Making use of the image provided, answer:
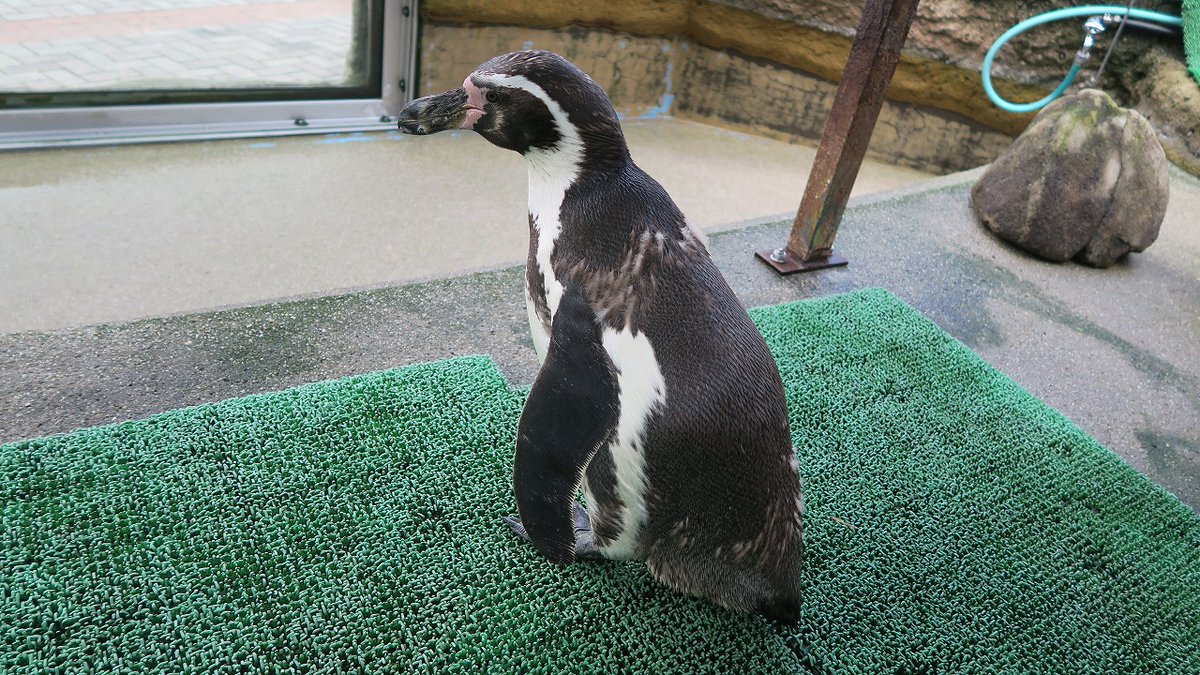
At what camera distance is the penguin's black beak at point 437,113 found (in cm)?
112

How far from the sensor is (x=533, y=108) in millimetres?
1089

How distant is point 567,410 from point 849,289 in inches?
61.3

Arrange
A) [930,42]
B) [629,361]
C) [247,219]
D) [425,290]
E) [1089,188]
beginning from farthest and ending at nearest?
1. [930,42]
2. [247,219]
3. [1089,188]
4. [425,290]
5. [629,361]

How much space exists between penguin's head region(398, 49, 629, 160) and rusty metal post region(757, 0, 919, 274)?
1303 millimetres

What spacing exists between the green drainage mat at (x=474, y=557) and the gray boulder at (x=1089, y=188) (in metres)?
1.16

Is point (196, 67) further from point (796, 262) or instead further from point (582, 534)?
point (582, 534)

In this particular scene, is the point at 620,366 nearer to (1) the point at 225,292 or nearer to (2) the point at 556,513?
(2) the point at 556,513

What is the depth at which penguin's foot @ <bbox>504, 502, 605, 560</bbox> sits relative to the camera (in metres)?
1.32

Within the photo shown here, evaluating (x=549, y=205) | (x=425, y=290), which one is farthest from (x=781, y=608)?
(x=425, y=290)

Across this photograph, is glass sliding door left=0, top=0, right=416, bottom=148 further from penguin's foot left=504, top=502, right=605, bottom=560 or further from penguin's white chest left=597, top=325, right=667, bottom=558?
penguin's white chest left=597, top=325, right=667, bottom=558

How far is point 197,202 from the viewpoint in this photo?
3.04 meters

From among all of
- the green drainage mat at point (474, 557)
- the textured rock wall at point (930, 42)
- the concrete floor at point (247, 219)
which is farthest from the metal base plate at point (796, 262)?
the textured rock wall at point (930, 42)

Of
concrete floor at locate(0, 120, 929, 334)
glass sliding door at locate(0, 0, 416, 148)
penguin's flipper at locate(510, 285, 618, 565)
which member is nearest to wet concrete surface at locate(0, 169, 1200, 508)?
concrete floor at locate(0, 120, 929, 334)

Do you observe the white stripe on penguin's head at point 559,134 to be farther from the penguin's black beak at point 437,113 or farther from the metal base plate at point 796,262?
the metal base plate at point 796,262
